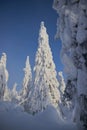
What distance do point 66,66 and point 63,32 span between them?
188 cm

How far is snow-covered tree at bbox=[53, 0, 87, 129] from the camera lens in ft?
39.5

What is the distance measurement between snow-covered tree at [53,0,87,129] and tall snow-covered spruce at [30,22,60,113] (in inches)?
1030

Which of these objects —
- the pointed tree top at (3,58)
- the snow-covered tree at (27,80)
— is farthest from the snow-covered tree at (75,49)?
the snow-covered tree at (27,80)

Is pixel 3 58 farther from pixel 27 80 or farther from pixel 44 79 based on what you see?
pixel 44 79

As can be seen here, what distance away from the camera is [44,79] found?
4281 centimetres

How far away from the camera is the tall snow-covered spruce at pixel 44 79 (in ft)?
134

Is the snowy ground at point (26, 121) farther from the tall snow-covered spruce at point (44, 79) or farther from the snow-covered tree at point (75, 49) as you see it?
the tall snow-covered spruce at point (44, 79)

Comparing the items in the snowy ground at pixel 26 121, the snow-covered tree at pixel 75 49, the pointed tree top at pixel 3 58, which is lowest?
the snowy ground at pixel 26 121

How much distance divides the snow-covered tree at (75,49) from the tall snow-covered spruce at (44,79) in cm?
2617

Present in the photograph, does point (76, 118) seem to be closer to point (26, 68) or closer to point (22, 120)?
point (22, 120)

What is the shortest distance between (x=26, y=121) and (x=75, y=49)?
4.60 meters

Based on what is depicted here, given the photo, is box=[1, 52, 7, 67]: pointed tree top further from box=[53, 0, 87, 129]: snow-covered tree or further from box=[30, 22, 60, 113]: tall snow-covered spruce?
box=[53, 0, 87, 129]: snow-covered tree

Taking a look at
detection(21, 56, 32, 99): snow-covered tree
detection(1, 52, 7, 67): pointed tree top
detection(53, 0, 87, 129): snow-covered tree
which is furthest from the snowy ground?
detection(21, 56, 32, 99): snow-covered tree

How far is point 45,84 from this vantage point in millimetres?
41844
